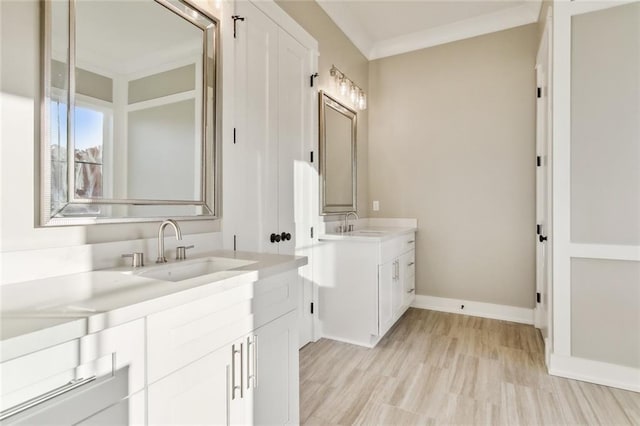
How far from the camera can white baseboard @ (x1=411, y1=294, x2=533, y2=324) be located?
10.3 feet

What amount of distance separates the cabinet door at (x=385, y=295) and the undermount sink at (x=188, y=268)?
1402mm

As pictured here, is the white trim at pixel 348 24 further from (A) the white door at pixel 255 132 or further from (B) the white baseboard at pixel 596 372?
(B) the white baseboard at pixel 596 372

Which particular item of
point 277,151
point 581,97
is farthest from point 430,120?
point 277,151

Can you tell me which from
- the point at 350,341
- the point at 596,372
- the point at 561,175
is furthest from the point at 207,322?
the point at 596,372

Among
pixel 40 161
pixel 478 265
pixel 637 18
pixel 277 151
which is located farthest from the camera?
pixel 478 265

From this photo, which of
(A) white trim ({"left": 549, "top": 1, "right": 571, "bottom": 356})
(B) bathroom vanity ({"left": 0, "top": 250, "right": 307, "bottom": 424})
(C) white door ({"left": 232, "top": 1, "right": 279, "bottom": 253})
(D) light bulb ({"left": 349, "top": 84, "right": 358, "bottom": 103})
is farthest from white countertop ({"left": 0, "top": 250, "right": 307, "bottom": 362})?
(D) light bulb ({"left": 349, "top": 84, "right": 358, "bottom": 103})

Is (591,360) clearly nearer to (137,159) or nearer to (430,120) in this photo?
(430,120)

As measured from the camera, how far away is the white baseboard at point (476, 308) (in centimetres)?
312

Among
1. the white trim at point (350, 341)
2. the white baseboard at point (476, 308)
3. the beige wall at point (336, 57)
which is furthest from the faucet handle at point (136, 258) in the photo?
the white baseboard at point (476, 308)

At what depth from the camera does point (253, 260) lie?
4.70 ft

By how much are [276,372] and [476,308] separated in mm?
2630

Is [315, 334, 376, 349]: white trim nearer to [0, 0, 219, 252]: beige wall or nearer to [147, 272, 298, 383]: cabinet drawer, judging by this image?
[147, 272, 298, 383]: cabinet drawer

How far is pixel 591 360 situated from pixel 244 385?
2.19 metres

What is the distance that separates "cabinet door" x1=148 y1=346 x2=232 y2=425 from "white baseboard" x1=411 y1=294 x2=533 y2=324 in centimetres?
283
